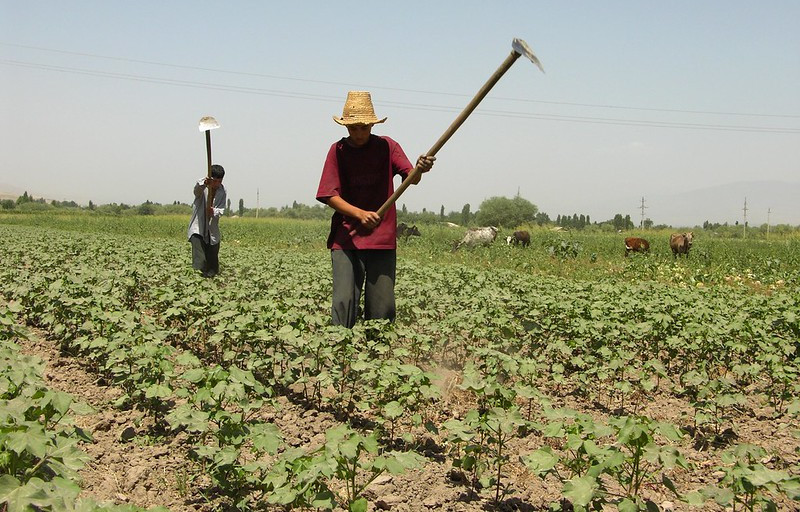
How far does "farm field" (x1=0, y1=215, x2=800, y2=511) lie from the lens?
2537 millimetres

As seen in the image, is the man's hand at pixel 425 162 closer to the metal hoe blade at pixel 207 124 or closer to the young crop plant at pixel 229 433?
the young crop plant at pixel 229 433

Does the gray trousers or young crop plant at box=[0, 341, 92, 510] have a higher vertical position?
the gray trousers

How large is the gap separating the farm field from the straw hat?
142 cm

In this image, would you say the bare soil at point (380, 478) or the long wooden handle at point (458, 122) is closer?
the bare soil at point (380, 478)

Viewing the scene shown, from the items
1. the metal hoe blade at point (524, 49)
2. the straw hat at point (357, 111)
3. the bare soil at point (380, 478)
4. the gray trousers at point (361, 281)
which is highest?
the metal hoe blade at point (524, 49)

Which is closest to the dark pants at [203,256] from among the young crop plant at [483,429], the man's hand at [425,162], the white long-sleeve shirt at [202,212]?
the white long-sleeve shirt at [202,212]

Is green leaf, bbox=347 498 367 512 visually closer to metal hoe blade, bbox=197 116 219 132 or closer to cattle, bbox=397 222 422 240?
metal hoe blade, bbox=197 116 219 132

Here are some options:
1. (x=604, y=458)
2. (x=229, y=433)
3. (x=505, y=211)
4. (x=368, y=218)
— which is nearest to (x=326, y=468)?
(x=229, y=433)

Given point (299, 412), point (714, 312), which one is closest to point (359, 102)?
point (299, 412)

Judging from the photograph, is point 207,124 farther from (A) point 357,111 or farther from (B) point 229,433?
(B) point 229,433

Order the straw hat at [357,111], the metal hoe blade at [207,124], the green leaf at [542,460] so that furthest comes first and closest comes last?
the metal hoe blade at [207,124] < the straw hat at [357,111] < the green leaf at [542,460]

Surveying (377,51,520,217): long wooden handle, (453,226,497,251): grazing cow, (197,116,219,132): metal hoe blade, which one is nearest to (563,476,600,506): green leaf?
(377,51,520,217): long wooden handle

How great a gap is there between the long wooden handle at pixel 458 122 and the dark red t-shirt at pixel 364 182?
0.48 feet

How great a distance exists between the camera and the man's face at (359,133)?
15.6 ft
